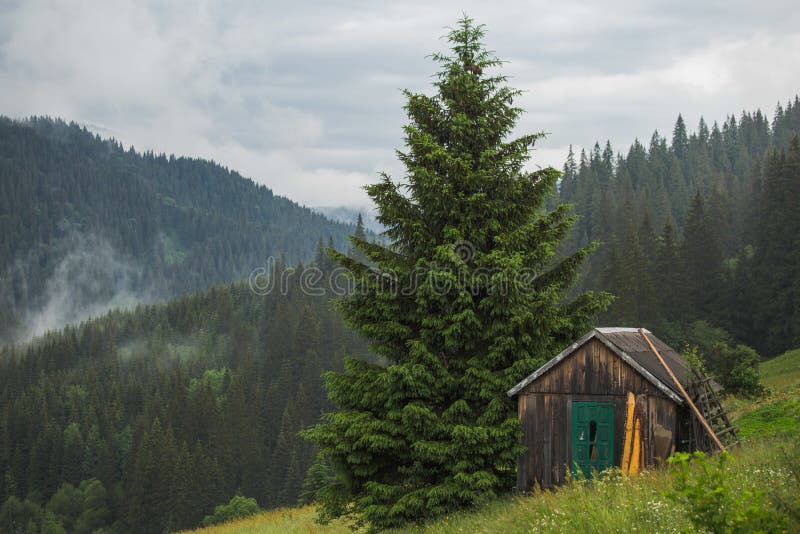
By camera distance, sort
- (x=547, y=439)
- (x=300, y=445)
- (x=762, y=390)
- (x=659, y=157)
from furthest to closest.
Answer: (x=659, y=157) → (x=300, y=445) → (x=762, y=390) → (x=547, y=439)

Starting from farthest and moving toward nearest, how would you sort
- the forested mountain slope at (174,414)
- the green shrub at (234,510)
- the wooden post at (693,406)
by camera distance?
the forested mountain slope at (174,414)
the green shrub at (234,510)
the wooden post at (693,406)

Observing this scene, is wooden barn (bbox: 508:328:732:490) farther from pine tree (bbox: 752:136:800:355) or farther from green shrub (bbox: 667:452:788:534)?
pine tree (bbox: 752:136:800:355)

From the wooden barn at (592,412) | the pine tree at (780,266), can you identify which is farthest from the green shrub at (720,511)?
the pine tree at (780,266)

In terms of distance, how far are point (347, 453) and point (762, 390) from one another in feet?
82.3

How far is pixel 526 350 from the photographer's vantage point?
18172 millimetres

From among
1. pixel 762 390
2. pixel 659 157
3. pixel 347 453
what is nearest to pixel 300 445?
pixel 762 390

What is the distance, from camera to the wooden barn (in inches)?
668

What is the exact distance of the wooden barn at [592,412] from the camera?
1697 centimetres

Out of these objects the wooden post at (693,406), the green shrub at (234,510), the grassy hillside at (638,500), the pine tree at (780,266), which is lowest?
the green shrub at (234,510)

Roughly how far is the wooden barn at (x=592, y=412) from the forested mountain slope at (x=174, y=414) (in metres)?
76.2

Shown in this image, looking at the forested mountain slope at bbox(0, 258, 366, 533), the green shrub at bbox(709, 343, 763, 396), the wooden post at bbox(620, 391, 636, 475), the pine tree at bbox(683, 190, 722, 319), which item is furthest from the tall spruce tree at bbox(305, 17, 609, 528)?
the forested mountain slope at bbox(0, 258, 366, 533)

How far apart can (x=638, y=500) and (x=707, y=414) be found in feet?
22.6

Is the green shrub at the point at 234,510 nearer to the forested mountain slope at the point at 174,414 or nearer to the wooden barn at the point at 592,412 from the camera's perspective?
the forested mountain slope at the point at 174,414

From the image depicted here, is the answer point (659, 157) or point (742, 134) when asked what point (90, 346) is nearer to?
point (659, 157)
